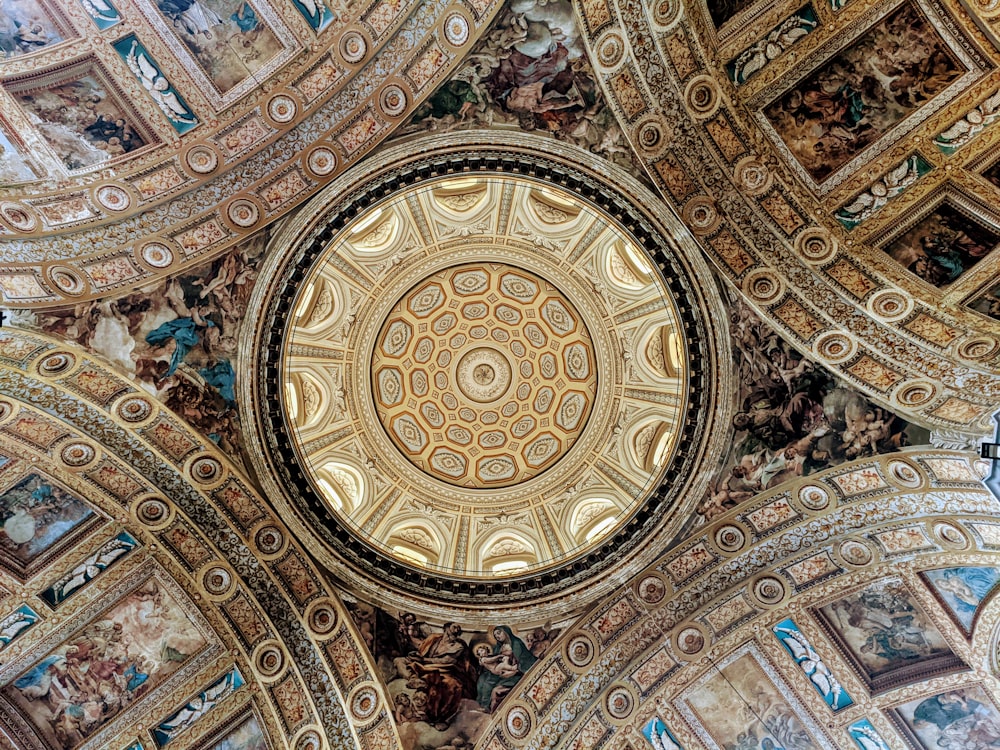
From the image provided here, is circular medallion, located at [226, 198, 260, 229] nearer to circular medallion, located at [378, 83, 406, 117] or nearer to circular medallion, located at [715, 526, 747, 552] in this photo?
circular medallion, located at [378, 83, 406, 117]

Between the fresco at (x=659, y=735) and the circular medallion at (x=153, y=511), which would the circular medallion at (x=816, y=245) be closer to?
the fresco at (x=659, y=735)

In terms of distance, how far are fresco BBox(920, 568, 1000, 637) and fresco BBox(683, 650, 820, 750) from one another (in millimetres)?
3475

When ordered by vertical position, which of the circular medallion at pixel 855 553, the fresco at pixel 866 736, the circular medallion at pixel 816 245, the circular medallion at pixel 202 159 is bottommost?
the fresco at pixel 866 736

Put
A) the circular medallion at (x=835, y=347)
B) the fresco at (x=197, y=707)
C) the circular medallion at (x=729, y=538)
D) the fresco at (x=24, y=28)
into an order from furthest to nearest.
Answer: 1. the circular medallion at (x=729, y=538)
2. the fresco at (x=197, y=707)
3. the circular medallion at (x=835, y=347)
4. the fresco at (x=24, y=28)

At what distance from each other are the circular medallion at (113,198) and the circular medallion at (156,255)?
71cm

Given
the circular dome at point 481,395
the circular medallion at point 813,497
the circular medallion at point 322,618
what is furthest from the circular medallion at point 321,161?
the circular medallion at point 813,497

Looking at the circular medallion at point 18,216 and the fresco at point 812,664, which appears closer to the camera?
the circular medallion at point 18,216

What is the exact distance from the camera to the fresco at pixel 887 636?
13.1 m

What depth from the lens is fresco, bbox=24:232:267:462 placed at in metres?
12.3

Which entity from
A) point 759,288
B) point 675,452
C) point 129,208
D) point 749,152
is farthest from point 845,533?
point 129,208

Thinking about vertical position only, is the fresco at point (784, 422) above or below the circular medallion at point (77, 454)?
above

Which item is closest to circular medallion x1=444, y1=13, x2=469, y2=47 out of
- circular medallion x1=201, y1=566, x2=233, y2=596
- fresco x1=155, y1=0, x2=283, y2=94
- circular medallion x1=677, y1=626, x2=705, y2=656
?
fresco x1=155, y1=0, x2=283, y2=94

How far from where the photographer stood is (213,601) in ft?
45.3

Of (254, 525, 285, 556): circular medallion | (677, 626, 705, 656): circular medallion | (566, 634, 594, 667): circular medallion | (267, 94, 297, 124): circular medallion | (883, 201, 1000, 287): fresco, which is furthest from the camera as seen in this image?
(566, 634, 594, 667): circular medallion
